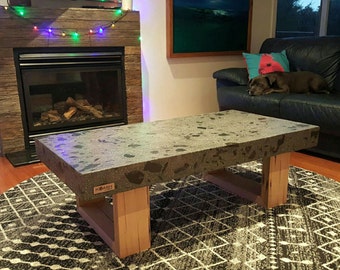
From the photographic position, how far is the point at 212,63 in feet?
13.0

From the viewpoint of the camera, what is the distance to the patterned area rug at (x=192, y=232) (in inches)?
57.7

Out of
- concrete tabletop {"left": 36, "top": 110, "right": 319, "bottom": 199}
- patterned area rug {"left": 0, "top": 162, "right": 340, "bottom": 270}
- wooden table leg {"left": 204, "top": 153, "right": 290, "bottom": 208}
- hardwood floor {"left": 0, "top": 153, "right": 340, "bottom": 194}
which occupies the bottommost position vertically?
patterned area rug {"left": 0, "top": 162, "right": 340, "bottom": 270}

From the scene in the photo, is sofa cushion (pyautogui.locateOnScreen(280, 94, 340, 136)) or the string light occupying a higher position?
the string light

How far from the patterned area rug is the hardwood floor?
0.16 meters

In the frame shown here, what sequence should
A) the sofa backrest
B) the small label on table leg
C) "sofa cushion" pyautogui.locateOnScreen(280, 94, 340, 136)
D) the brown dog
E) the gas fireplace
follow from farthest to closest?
the sofa backrest, the brown dog, the gas fireplace, "sofa cushion" pyautogui.locateOnScreen(280, 94, 340, 136), the small label on table leg

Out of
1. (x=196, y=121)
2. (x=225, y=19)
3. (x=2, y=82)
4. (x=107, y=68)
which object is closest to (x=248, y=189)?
(x=196, y=121)

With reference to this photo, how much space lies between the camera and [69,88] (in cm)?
325

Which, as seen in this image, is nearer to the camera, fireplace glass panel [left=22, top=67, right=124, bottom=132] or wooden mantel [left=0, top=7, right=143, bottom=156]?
wooden mantel [left=0, top=7, right=143, bottom=156]

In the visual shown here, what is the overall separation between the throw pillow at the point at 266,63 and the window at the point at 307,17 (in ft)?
3.92

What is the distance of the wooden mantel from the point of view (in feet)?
8.91

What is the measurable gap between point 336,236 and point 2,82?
2515 mm

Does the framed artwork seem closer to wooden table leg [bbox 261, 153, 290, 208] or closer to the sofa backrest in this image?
the sofa backrest

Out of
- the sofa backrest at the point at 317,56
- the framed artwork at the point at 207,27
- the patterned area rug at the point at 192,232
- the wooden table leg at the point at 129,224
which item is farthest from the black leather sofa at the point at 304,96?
the wooden table leg at the point at 129,224

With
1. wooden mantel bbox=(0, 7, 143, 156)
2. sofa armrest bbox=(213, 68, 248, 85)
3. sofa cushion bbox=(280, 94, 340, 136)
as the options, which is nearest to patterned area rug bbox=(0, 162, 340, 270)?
sofa cushion bbox=(280, 94, 340, 136)
